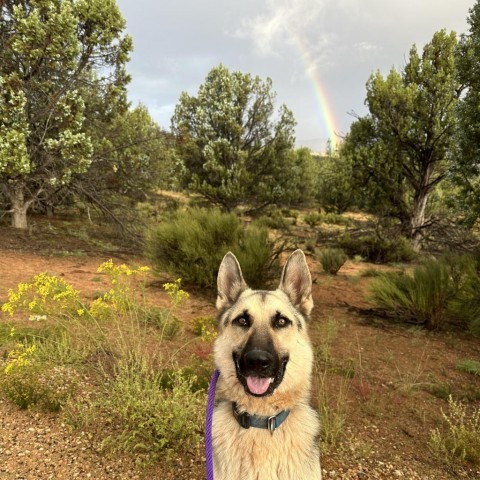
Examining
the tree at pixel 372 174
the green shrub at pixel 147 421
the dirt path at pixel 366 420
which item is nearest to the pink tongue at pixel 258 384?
the green shrub at pixel 147 421

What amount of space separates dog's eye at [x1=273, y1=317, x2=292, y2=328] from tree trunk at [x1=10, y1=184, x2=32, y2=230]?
1190 centimetres

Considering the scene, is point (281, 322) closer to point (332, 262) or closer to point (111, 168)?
point (332, 262)

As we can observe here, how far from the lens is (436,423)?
12.0 ft

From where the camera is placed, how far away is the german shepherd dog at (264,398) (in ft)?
7.05

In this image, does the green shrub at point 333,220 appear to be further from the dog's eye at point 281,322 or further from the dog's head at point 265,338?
the dog's eye at point 281,322

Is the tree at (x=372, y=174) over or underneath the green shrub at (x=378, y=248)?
over

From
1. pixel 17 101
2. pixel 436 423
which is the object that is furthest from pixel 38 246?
pixel 436 423

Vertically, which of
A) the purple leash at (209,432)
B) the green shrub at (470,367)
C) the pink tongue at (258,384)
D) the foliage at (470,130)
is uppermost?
the foliage at (470,130)

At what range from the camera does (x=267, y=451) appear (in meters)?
2.17

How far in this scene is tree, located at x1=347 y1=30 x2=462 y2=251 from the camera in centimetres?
1303

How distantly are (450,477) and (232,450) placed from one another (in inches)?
83.2

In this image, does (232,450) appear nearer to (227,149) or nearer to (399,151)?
(399,151)

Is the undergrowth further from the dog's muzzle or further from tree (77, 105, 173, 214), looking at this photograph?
tree (77, 105, 173, 214)

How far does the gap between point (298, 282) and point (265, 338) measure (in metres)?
0.72
